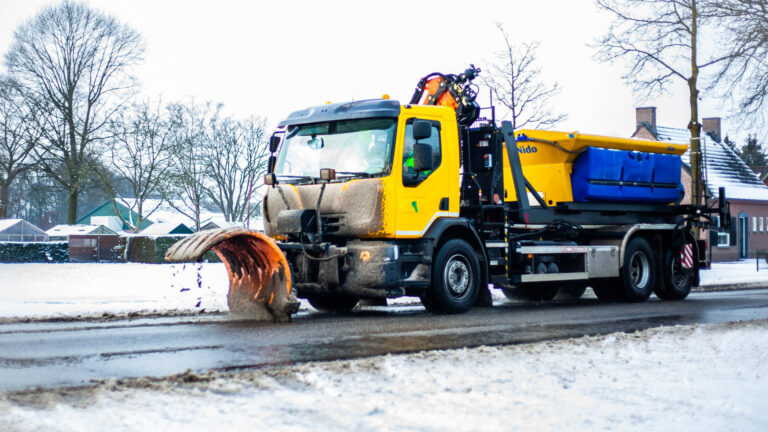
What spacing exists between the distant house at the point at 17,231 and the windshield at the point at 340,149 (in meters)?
50.2

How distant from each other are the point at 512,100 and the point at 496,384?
18.6m

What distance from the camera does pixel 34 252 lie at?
3784cm

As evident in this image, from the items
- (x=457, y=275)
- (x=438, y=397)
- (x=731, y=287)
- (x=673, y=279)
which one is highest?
(x=457, y=275)

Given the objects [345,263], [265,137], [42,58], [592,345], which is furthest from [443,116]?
[265,137]

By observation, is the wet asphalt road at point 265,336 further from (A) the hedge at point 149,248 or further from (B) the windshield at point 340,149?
(A) the hedge at point 149,248

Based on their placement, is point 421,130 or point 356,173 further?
point 356,173

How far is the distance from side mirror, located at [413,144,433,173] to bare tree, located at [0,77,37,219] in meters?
38.3

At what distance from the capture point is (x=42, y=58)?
46000mm

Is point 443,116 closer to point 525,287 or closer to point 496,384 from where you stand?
point 525,287

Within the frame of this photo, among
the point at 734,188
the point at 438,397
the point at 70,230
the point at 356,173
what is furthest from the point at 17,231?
the point at 438,397

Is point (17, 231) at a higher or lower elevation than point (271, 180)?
lower

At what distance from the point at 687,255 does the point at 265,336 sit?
10405 millimetres

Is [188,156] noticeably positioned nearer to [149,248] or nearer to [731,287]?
[149,248]

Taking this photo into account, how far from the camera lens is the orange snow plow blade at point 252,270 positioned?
414 inches
